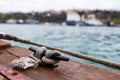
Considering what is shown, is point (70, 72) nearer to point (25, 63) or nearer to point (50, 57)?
point (50, 57)

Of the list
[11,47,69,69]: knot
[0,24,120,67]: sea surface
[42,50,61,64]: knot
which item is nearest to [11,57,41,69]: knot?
[11,47,69,69]: knot

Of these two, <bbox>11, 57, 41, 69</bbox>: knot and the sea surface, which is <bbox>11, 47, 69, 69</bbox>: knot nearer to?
<bbox>11, 57, 41, 69</bbox>: knot

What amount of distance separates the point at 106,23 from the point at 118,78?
258ft

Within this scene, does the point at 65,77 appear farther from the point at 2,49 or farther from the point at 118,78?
the point at 2,49

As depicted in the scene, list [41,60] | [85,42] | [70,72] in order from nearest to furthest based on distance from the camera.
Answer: [70,72]
[41,60]
[85,42]

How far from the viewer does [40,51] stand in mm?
2959

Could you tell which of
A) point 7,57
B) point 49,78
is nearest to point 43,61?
point 49,78

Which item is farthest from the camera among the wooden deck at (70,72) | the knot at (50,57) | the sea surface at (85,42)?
the sea surface at (85,42)

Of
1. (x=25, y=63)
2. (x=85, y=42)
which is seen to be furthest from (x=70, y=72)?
(x=85, y=42)

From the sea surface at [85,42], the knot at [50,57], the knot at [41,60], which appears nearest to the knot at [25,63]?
the knot at [41,60]

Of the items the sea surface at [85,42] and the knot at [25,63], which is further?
the sea surface at [85,42]

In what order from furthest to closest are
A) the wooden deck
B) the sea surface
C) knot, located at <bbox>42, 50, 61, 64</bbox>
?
the sea surface < knot, located at <bbox>42, 50, 61, 64</bbox> < the wooden deck

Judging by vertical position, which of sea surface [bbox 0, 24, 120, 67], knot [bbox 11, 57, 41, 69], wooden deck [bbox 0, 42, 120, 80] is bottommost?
sea surface [bbox 0, 24, 120, 67]

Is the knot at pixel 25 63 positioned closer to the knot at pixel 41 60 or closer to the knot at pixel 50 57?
the knot at pixel 41 60
